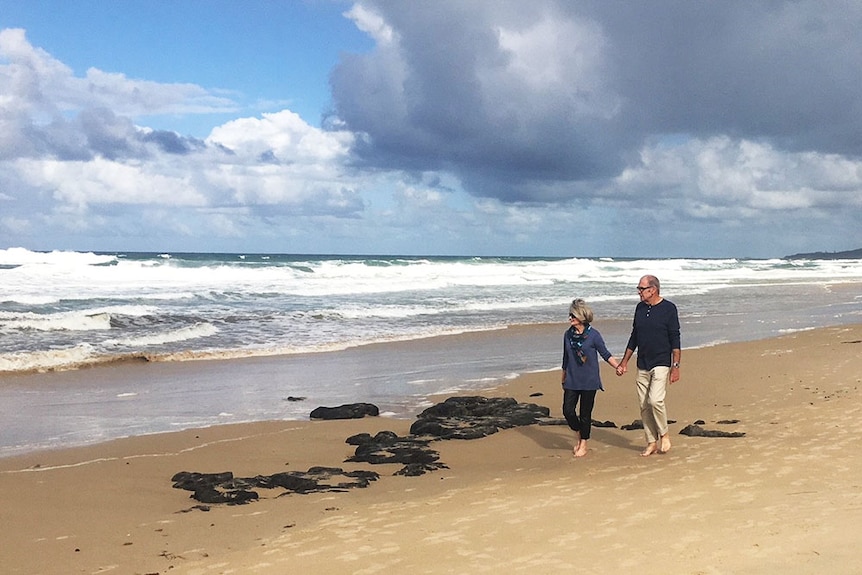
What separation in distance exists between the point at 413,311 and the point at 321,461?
20231mm

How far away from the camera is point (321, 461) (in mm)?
8219

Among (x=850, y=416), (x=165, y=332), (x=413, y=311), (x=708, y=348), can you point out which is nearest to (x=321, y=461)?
(x=850, y=416)

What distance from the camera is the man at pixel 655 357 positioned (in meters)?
7.98

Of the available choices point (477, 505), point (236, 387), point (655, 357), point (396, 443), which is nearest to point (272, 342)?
point (236, 387)

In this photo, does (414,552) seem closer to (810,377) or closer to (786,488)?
(786,488)

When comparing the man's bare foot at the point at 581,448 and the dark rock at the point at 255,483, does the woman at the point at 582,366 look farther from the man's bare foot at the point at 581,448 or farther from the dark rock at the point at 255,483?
the dark rock at the point at 255,483

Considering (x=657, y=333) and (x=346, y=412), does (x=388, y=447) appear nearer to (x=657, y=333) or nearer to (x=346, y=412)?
(x=346, y=412)

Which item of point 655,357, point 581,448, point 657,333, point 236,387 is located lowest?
point 236,387

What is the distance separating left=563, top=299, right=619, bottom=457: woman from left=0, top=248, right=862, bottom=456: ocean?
3.20 metres

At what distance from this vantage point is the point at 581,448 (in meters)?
8.19

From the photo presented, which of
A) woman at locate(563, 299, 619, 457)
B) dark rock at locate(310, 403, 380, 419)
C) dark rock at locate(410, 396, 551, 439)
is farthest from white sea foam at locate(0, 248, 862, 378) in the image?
woman at locate(563, 299, 619, 457)

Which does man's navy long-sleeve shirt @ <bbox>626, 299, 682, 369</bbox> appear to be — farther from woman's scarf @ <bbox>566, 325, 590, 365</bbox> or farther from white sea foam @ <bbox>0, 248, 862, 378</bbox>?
white sea foam @ <bbox>0, 248, 862, 378</bbox>

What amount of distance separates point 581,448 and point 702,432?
1.58 m

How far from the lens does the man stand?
798 centimetres
